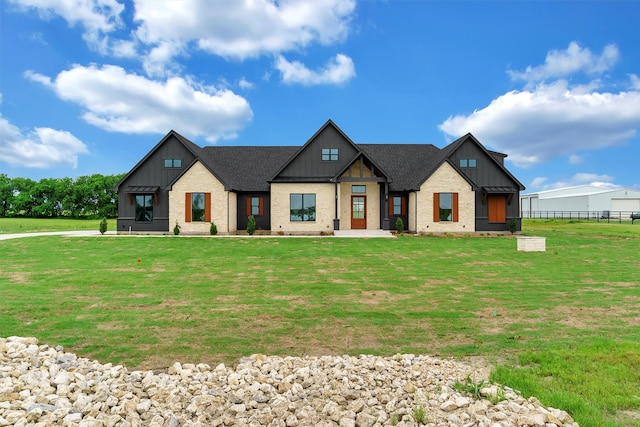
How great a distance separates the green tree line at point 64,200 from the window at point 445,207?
191 feet

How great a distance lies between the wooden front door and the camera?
84.0 feet

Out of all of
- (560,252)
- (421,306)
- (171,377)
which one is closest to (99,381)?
(171,377)

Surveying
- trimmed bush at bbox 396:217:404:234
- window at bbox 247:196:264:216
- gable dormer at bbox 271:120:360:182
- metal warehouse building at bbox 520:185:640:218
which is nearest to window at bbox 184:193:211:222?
window at bbox 247:196:264:216

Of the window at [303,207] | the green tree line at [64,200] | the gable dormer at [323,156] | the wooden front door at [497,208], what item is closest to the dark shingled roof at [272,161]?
the gable dormer at [323,156]

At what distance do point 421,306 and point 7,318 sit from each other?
308 inches

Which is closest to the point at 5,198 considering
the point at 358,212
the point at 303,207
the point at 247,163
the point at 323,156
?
the point at 247,163

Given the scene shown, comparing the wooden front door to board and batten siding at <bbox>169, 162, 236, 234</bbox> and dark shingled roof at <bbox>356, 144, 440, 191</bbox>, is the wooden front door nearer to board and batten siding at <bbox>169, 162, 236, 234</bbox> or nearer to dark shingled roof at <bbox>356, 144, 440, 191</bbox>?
dark shingled roof at <bbox>356, 144, 440, 191</bbox>

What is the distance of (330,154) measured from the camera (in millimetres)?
Result: 25250

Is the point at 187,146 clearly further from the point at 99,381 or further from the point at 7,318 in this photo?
the point at 99,381

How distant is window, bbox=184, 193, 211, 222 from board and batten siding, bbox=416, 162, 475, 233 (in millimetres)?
14047

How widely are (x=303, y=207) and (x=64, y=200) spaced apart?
58.3 m

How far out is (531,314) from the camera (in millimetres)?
6938

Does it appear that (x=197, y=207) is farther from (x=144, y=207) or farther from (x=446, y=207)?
(x=446, y=207)

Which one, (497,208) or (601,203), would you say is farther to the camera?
(601,203)
